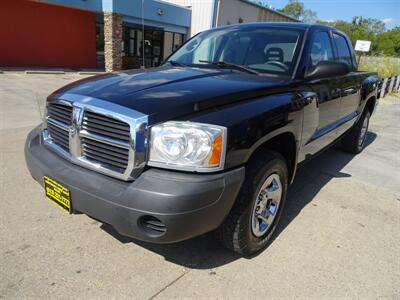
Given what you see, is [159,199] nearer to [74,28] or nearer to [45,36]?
[45,36]

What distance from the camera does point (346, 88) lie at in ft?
13.4

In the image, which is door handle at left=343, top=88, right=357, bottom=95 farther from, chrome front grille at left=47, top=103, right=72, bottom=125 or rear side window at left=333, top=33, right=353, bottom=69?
chrome front grille at left=47, top=103, right=72, bottom=125

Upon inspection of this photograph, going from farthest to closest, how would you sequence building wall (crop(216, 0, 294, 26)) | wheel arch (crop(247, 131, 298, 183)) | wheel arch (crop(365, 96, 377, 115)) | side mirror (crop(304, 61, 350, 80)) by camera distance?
building wall (crop(216, 0, 294, 26)) < wheel arch (crop(365, 96, 377, 115)) < side mirror (crop(304, 61, 350, 80)) < wheel arch (crop(247, 131, 298, 183))

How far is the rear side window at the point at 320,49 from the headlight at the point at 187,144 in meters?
1.76

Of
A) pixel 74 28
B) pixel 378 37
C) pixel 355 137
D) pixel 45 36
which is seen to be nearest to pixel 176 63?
pixel 355 137

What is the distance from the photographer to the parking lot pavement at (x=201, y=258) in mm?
2281

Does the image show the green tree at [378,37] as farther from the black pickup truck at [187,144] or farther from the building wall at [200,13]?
the black pickup truck at [187,144]

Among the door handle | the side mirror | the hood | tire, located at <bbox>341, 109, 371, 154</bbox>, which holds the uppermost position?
the side mirror

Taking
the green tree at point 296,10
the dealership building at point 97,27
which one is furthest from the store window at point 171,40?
the green tree at point 296,10

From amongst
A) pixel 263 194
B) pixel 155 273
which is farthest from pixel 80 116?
pixel 263 194

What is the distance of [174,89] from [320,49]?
2.05m

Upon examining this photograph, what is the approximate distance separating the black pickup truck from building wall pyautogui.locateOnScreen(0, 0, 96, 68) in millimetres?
14629

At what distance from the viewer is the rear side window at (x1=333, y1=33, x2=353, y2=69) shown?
4.27m

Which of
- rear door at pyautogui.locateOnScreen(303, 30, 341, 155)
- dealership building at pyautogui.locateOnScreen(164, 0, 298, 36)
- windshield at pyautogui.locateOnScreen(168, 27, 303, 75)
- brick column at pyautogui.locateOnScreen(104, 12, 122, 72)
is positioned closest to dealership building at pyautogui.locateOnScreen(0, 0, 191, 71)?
brick column at pyautogui.locateOnScreen(104, 12, 122, 72)
